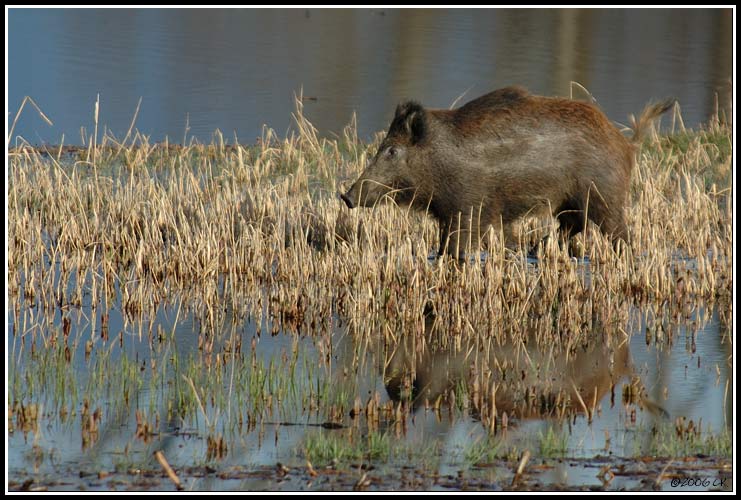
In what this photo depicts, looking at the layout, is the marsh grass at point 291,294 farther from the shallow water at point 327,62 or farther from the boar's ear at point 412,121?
the shallow water at point 327,62

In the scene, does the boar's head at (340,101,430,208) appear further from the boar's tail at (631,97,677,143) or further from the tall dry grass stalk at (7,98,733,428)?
the boar's tail at (631,97,677,143)

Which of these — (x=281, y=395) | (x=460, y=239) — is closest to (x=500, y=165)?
(x=460, y=239)

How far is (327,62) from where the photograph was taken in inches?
981

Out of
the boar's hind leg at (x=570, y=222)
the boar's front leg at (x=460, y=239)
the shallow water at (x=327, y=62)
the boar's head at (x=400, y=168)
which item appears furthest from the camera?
the shallow water at (x=327, y=62)

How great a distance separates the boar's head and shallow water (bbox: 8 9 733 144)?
226 inches

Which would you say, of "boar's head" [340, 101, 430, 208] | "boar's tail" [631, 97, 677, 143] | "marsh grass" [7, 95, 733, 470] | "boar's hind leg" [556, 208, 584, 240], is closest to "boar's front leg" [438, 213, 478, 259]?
"marsh grass" [7, 95, 733, 470]

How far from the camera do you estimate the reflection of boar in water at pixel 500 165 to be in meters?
10.2

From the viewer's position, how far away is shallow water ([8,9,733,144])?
19.3 meters

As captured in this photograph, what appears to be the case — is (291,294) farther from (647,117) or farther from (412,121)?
(647,117)

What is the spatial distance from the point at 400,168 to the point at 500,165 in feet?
2.89

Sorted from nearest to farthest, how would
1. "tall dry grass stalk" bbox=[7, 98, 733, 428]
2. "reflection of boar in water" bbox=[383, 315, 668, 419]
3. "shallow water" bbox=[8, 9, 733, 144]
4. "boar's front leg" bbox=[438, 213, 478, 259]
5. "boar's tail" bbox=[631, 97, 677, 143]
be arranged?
1. "reflection of boar in water" bbox=[383, 315, 668, 419]
2. "tall dry grass stalk" bbox=[7, 98, 733, 428]
3. "boar's front leg" bbox=[438, 213, 478, 259]
4. "boar's tail" bbox=[631, 97, 677, 143]
5. "shallow water" bbox=[8, 9, 733, 144]

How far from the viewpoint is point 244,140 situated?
17.1m

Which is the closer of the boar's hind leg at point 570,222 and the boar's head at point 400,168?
the boar's head at point 400,168

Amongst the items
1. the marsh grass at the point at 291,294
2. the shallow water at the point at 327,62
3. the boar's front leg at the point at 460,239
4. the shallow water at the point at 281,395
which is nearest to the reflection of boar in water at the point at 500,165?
the boar's front leg at the point at 460,239
